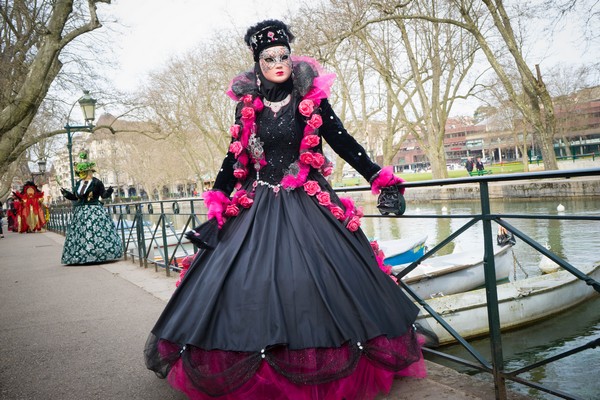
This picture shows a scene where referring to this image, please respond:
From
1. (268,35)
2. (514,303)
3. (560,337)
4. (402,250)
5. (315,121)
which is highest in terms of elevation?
(268,35)

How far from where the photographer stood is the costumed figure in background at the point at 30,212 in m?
20.8

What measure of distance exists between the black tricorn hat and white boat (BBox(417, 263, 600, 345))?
361 cm

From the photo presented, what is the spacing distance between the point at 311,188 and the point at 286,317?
0.73 meters

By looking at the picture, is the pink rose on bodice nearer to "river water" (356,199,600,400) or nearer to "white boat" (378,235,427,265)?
"river water" (356,199,600,400)

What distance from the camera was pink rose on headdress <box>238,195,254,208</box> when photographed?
8.07ft

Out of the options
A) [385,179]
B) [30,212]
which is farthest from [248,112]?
[30,212]

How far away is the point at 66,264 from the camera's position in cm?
828

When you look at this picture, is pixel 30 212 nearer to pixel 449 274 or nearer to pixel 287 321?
pixel 449 274

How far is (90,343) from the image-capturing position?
3.42 m

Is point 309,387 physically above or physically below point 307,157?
below

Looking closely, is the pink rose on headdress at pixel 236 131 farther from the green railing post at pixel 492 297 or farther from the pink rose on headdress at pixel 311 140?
the green railing post at pixel 492 297

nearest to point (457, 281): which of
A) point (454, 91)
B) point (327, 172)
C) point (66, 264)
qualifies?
point (327, 172)

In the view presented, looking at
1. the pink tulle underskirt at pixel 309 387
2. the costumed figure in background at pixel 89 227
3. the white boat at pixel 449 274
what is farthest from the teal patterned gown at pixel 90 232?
the pink tulle underskirt at pixel 309 387

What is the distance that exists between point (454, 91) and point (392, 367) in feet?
77.4
